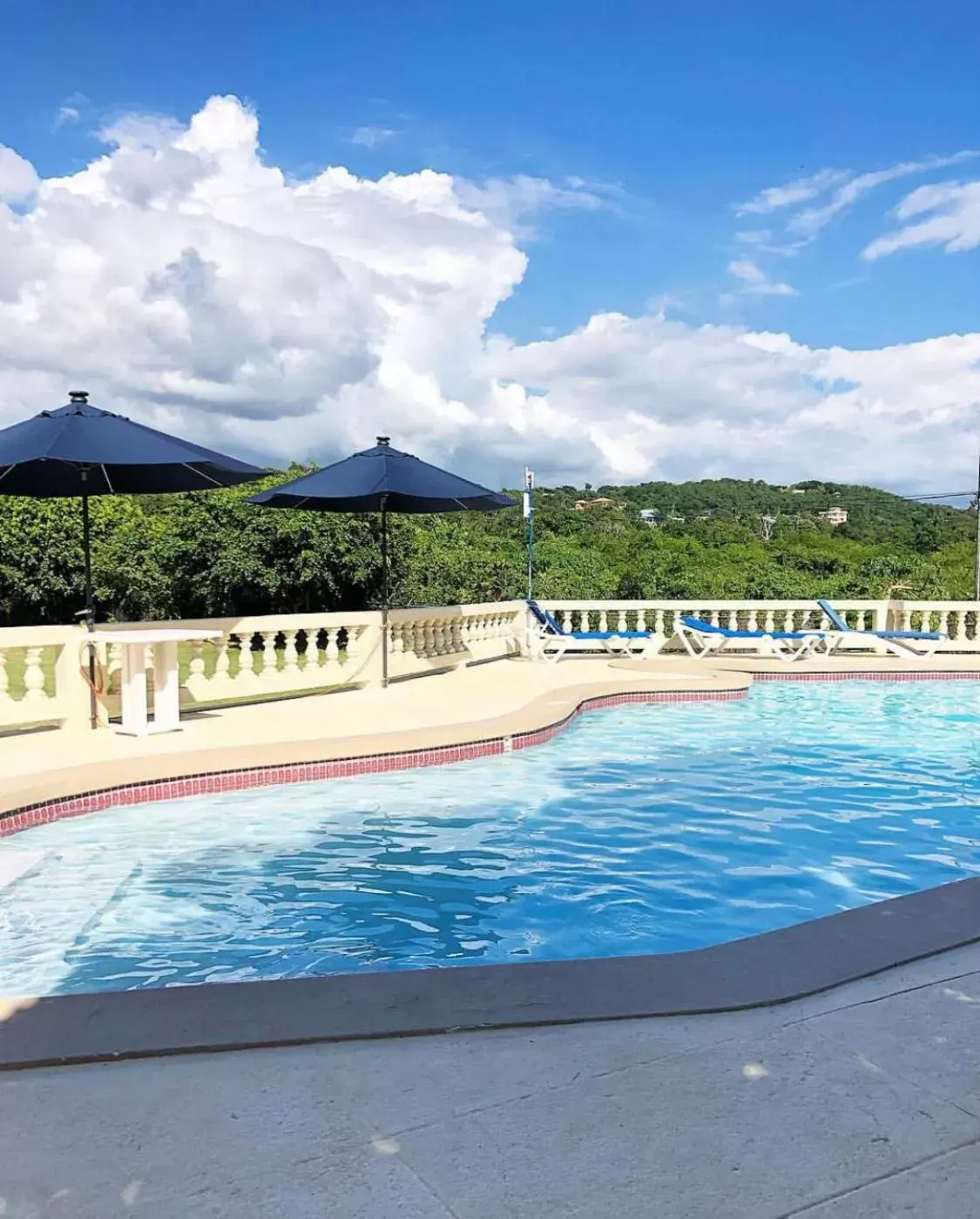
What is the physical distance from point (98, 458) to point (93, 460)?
0.04 metres

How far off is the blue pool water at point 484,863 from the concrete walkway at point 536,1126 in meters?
1.56

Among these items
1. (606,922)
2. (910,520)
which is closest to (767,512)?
(910,520)

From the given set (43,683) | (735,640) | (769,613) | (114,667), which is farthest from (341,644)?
(769,613)

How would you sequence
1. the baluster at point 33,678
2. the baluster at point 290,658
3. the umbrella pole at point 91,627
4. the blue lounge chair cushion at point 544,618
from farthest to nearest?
1. the blue lounge chair cushion at point 544,618
2. the baluster at point 290,658
3. the umbrella pole at point 91,627
4. the baluster at point 33,678

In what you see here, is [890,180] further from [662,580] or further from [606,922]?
[606,922]

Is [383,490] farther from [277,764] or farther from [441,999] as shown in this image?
[441,999]

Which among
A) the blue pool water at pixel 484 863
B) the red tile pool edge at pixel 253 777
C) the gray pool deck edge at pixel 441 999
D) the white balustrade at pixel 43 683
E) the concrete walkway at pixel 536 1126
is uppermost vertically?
the white balustrade at pixel 43 683

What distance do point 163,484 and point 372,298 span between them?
1675 cm

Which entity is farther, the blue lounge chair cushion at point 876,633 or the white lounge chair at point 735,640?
the blue lounge chair cushion at point 876,633

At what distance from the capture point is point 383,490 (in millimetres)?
9930

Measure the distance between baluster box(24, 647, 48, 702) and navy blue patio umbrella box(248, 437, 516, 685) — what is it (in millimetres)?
2972

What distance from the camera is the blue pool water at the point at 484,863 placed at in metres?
4.43

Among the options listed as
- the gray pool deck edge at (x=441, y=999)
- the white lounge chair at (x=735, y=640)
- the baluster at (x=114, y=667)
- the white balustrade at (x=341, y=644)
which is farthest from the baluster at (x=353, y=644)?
the gray pool deck edge at (x=441, y=999)

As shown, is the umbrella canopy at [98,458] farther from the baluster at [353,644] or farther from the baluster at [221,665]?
the baluster at [353,644]
